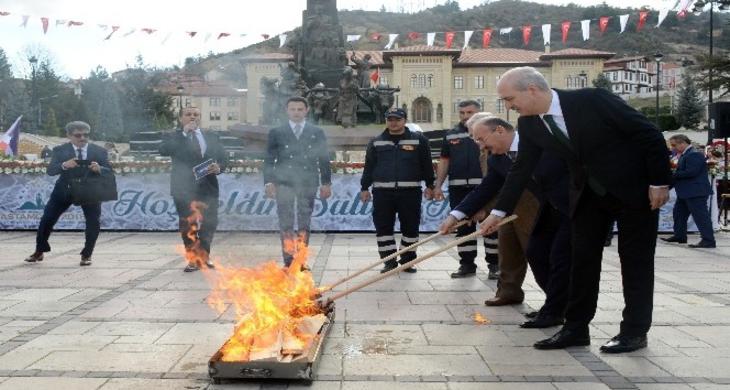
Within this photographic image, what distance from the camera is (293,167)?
323 inches

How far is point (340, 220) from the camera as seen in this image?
1337 centimetres

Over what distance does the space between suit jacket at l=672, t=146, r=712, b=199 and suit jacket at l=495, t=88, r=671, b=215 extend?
25.6ft

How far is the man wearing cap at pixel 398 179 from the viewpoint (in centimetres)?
832

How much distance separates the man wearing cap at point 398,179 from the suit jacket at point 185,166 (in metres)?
2.05

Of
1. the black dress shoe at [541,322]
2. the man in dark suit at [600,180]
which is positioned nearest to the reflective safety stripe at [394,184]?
the black dress shoe at [541,322]

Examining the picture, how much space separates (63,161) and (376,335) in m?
5.73

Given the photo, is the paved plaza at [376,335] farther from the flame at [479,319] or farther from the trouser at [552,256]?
the trouser at [552,256]

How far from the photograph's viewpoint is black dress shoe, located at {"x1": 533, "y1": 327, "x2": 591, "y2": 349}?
4.70 m

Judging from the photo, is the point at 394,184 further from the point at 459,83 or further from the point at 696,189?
the point at 459,83

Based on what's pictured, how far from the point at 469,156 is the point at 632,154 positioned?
146 inches

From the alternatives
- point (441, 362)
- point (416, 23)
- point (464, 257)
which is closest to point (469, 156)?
point (464, 257)

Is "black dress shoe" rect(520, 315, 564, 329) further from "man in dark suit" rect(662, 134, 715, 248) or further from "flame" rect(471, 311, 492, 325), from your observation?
"man in dark suit" rect(662, 134, 715, 248)

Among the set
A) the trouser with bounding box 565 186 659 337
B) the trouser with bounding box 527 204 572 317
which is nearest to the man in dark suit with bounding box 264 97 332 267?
the trouser with bounding box 527 204 572 317

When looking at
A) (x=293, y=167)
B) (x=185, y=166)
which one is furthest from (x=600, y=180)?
(x=185, y=166)
